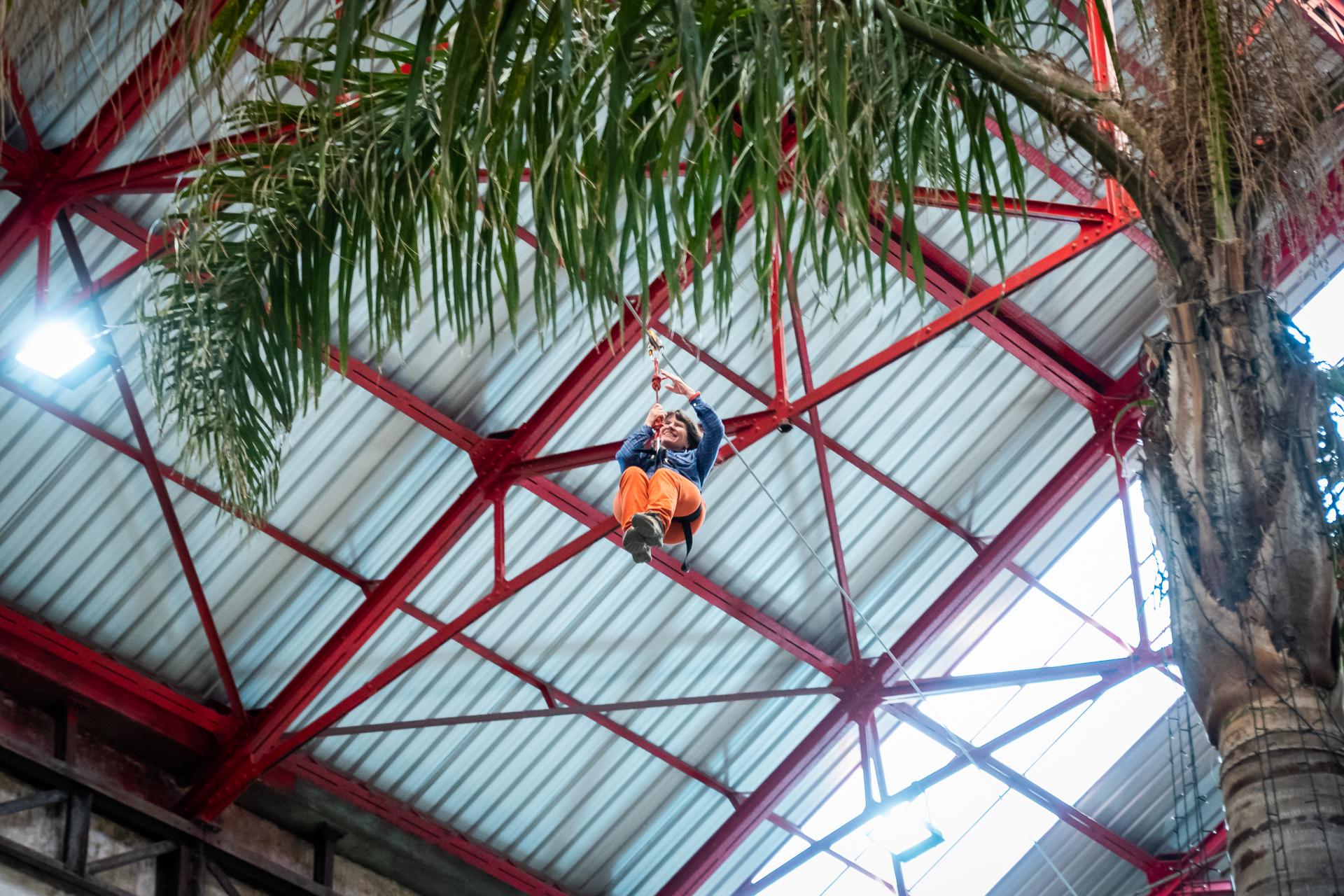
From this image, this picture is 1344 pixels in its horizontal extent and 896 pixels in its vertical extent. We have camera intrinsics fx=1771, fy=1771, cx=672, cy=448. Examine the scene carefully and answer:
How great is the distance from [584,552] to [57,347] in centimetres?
499

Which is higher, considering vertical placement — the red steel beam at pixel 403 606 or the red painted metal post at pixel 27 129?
the red painted metal post at pixel 27 129

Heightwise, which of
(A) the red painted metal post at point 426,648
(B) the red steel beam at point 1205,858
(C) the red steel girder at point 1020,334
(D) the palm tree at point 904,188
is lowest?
(D) the palm tree at point 904,188

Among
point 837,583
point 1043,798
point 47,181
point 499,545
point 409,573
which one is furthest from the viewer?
point 1043,798

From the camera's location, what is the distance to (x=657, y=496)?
1053 centimetres

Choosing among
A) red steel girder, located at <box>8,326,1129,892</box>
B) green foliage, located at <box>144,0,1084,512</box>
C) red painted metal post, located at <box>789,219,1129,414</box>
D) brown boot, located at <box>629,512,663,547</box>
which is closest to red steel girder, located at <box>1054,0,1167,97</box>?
green foliage, located at <box>144,0,1084,512</box>

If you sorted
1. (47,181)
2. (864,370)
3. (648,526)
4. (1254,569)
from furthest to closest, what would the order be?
(864,370), (47,181), (648,526), (1254,569)

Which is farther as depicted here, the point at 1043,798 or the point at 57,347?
the point at 1043,798

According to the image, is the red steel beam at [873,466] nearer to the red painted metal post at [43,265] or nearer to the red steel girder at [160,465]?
the red steel girder at [160,465]

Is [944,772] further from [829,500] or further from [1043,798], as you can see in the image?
[829,500]

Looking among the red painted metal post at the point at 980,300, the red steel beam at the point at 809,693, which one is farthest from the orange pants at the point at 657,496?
the red steel beam at the point at 809,693

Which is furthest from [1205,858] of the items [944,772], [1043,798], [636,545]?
[636,545]

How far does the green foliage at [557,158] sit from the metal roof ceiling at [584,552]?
771cm

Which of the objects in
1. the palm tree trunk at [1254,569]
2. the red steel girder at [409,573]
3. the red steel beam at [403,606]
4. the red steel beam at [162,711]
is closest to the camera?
the palm tree trunk at [1254,569]

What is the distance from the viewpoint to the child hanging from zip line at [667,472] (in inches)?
412
